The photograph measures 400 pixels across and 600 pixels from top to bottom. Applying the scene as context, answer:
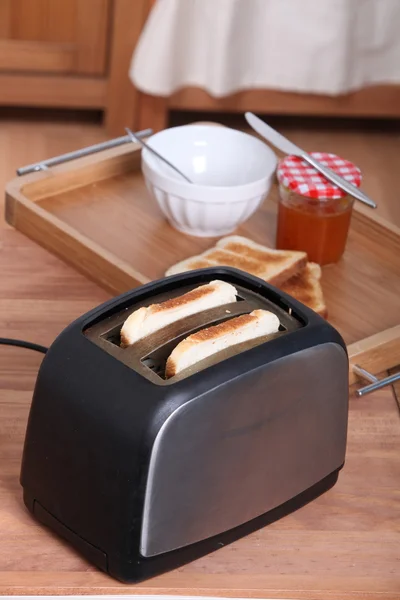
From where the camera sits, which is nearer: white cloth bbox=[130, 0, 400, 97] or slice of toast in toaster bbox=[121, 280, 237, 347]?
slice of toast in toaster bbox=[121, 280, 237, 347]

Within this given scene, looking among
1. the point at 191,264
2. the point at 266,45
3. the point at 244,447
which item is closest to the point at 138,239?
the point at 191,264

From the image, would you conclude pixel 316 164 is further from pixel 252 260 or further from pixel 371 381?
pixel 371 381

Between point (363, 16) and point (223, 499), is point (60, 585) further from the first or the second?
point (363, 16)

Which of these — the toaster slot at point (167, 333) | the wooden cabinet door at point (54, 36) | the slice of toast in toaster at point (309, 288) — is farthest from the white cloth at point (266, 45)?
the toaster slot at point (167, 333)

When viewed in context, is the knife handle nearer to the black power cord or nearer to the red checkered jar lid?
the red checkered jar lid

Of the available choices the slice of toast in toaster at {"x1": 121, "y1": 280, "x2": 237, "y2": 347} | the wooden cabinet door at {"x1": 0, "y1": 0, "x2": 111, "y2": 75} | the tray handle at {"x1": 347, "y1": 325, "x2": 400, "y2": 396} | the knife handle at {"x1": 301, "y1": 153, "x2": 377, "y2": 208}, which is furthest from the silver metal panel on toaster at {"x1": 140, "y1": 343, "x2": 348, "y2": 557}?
the wooden cabinet door at {"x1": 0, "y1": 0, "x2": 111, "y2": 75}

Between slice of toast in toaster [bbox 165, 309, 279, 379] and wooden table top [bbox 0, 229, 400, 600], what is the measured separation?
19 centimetres

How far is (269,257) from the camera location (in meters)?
1.37

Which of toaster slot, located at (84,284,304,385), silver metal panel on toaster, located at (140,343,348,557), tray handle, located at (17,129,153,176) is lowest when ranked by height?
tray handle, located at (17,129,153,176)

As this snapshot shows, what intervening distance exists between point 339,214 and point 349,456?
404mm

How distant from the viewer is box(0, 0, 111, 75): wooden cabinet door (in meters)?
2.11

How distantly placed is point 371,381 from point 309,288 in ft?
0.59

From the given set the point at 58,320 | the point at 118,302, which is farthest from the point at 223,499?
the point at 58,320

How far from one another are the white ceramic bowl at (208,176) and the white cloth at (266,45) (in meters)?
0.56
